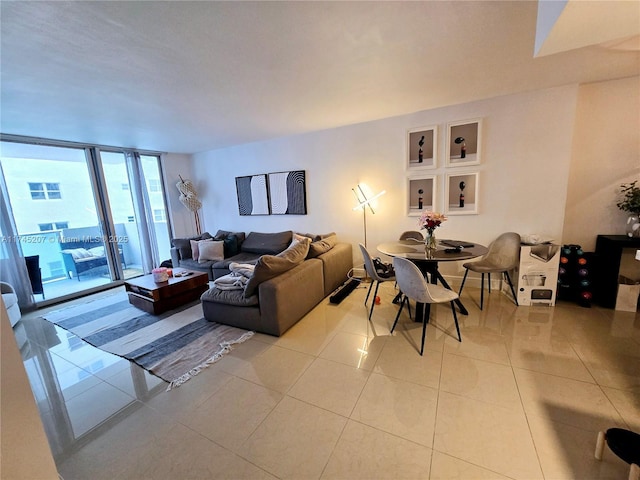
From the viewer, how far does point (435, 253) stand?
101 inches

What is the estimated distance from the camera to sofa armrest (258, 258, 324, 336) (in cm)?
242

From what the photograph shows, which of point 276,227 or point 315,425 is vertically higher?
point 276,227

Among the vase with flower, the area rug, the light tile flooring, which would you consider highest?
the vase with flower

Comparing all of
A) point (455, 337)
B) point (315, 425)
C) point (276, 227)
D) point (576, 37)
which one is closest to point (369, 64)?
point (576, 37)

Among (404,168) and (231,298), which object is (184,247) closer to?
(231,298)

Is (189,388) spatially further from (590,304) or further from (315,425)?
(590,304)

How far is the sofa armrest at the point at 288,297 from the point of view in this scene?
2.42 m

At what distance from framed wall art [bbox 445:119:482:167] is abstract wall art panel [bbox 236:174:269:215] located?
3089mm

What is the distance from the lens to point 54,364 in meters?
2.28

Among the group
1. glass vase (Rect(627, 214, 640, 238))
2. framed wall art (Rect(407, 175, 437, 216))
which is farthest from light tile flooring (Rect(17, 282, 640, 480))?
framed wall art (Rect(407, 175, 437, 216))

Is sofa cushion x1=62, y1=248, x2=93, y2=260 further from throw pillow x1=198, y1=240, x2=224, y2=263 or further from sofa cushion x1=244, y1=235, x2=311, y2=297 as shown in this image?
sofa cushion x1=244, y1=235, x2=311, y2=297

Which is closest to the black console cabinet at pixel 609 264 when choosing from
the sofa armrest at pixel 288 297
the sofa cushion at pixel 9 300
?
the sofa armrest at pixel 288 297

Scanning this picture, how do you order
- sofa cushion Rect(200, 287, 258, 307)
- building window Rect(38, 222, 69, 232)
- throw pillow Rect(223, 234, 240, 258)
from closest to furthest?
sofa cushion Rect(200, 287, 258, 307)
building window Rect(38, 222, 69, 232)
throw pillow Rect(223, 234, 240, 258)

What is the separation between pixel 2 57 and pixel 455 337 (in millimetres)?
4079
